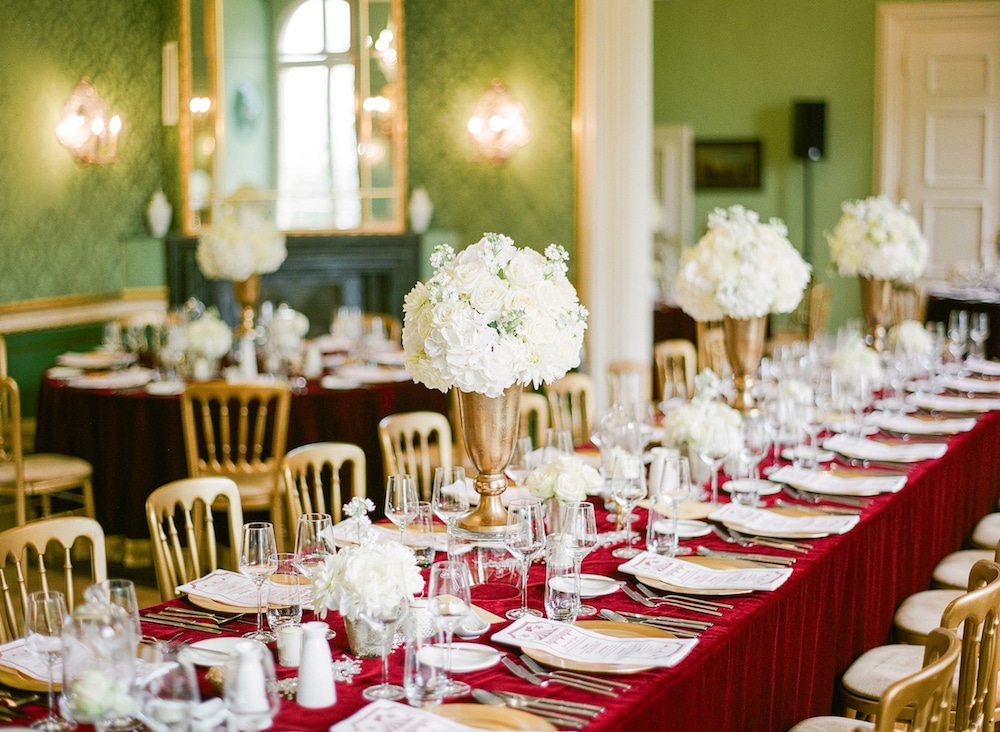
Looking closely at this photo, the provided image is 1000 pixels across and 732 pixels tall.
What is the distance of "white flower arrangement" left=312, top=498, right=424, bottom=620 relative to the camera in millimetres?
2127

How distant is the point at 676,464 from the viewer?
308 cm

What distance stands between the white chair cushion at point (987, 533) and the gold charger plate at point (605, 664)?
8.45ft

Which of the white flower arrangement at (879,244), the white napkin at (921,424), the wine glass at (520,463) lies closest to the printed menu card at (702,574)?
the wine glass at (520,463)

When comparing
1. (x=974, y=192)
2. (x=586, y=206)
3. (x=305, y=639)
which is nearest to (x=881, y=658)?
(x=305, y=639)

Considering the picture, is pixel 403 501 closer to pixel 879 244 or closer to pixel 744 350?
pixel 744 350

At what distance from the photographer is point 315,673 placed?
6.58ft

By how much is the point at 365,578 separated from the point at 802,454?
2.28m

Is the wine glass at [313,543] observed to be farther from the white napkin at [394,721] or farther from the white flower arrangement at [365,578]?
the white napkin at [394,721]

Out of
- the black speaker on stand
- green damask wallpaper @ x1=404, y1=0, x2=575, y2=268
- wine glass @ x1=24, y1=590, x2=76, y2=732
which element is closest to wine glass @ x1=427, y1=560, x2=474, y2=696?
wine glass @ x1=24, y1=590, x2=76, y2=732

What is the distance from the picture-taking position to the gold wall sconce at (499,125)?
330 inches

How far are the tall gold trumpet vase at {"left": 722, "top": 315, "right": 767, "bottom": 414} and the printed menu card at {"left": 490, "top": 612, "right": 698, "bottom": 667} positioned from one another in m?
2.13

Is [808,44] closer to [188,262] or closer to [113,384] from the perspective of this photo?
[188,262]

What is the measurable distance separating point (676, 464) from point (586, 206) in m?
5.19

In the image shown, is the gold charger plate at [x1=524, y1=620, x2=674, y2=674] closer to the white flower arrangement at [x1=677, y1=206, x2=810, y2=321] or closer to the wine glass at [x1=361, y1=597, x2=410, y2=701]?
the wine glass at [x1=361, y1=597, x2=410, y2=701]
